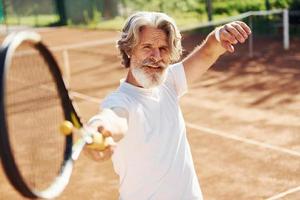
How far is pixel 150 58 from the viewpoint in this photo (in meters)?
3.13

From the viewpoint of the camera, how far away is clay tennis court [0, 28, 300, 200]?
707 cm

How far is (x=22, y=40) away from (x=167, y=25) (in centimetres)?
91

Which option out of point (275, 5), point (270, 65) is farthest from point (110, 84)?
point (275, 5)

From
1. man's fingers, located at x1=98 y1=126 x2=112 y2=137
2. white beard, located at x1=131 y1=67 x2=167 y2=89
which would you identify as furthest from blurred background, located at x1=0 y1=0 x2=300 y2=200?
man's fingers, located at x1=98 y1=126 x2=112 y2=137

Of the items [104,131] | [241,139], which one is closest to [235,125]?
[241,139]

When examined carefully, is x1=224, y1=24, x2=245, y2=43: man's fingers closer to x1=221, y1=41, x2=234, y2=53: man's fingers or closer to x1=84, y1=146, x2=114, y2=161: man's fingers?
x1=221, y1=41, x2=234, y2=53: man's fingers

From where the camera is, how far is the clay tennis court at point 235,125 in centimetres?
707

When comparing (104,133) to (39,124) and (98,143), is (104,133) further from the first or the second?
(39,124)

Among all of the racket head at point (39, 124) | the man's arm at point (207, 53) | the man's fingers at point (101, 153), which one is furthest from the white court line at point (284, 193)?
the man's fingers at point (101, 153)

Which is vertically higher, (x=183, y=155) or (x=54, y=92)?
(x=54, y=92)

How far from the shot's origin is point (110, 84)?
14.5 m

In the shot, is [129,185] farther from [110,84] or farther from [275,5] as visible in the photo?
[275,5]

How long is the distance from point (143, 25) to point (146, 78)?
300mm

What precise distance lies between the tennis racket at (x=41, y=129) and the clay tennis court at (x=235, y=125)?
1.87 metres
